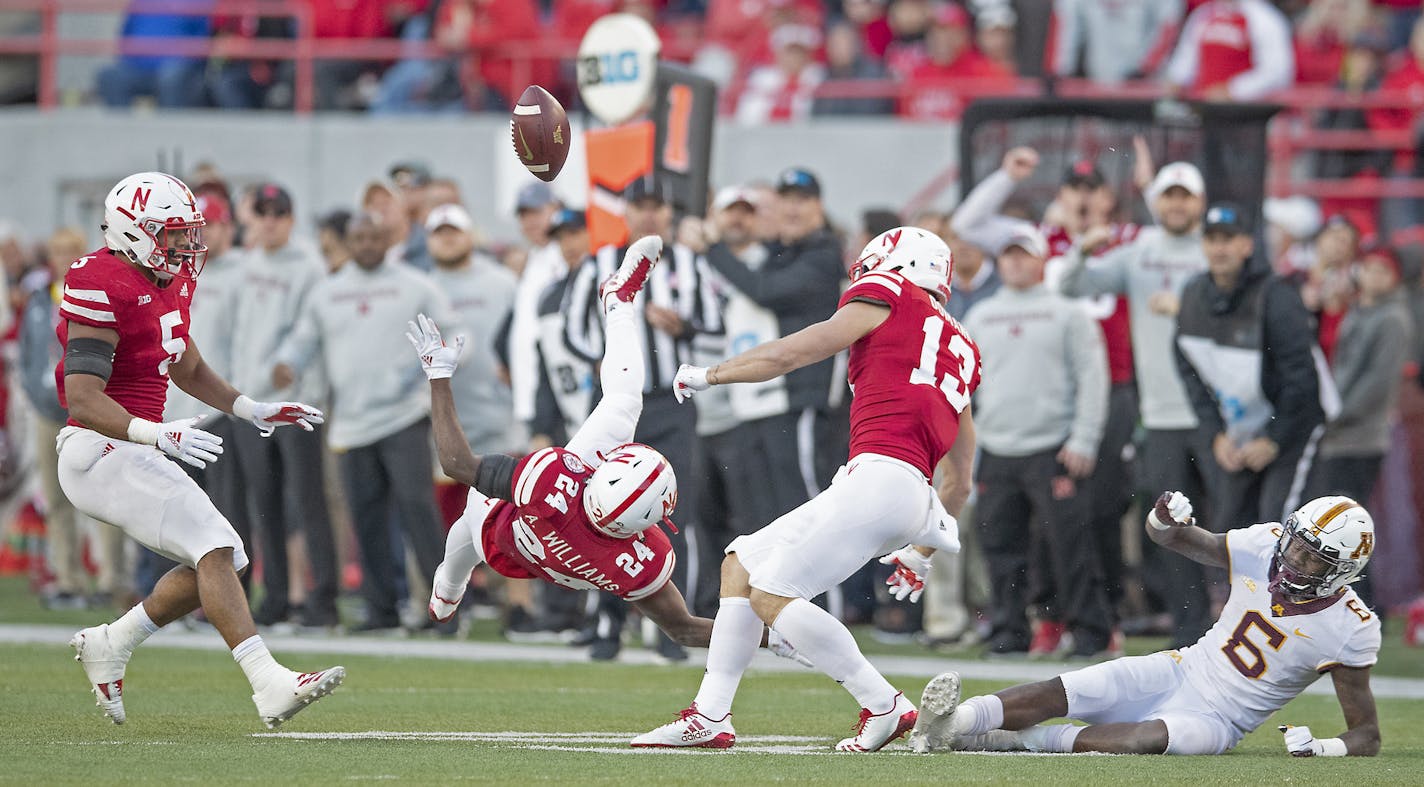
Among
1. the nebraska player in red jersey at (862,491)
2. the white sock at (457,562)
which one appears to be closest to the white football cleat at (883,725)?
the nebraska player in red jersey at (862,491)

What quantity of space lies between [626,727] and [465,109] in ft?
32.0

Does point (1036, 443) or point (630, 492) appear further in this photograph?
point (1036, 443)

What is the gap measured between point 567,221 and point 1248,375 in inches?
141

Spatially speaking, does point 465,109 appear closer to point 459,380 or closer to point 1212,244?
point 459,380

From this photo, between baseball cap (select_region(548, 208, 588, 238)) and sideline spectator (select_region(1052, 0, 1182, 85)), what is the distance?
16.7 feet

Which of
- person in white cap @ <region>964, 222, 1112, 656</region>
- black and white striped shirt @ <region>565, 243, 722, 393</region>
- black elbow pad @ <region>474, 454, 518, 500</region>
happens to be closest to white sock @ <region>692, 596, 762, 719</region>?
black elbow pad @ <region>474, 454, 518, 500</region>

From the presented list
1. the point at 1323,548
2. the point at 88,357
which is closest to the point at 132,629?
the point at 88,357

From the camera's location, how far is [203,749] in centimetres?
684

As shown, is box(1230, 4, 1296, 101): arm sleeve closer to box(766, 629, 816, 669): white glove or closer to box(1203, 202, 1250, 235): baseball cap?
box(1203, 202, 1250, 235): baseball cap

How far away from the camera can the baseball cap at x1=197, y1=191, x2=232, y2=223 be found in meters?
11.8

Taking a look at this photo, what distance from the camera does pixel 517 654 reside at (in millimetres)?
10898

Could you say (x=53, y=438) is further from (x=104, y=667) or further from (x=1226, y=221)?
(x=1226, y=221)

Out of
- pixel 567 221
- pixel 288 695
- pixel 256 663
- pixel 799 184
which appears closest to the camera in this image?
pixel 288 695

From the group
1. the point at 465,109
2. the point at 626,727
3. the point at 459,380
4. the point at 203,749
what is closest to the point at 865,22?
the point at 465,109
